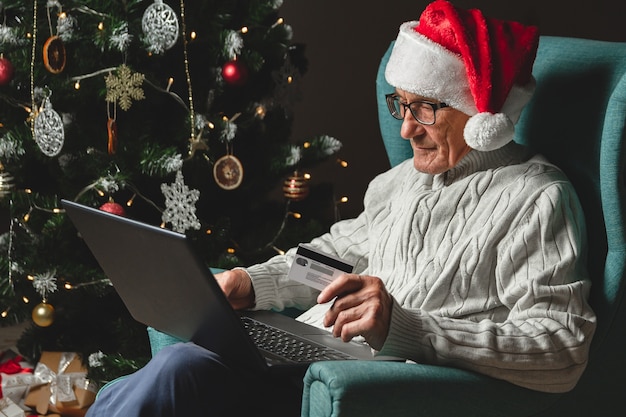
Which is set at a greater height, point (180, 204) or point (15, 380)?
point (180, 204)

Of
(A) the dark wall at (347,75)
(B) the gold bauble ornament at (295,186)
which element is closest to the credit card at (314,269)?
(B) the gold bauble ornament at (295,186)

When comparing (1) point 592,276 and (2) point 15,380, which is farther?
(2) point 15,380

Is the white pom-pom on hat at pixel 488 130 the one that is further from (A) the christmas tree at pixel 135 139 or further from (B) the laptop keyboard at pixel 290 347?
(A) the christmas tree at pixel 135 139

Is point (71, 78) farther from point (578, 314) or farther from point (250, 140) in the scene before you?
point (578, 314)

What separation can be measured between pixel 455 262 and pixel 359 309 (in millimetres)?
279

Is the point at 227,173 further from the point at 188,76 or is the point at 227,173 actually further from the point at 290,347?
the point at 290,347

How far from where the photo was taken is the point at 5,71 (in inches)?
99.5

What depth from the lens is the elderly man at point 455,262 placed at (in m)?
1.55

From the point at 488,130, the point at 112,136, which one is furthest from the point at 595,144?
the point at 112,136

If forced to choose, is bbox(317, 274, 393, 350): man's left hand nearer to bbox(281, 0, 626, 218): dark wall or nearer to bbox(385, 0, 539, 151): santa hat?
bbox(385, 0, 539, 151): santa hat

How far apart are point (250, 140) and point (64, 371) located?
34.8 inches

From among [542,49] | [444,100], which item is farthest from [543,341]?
[542,49]

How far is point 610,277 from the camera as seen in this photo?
1673 millimetres

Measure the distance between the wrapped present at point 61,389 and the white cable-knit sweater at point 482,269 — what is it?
1.04 metres
